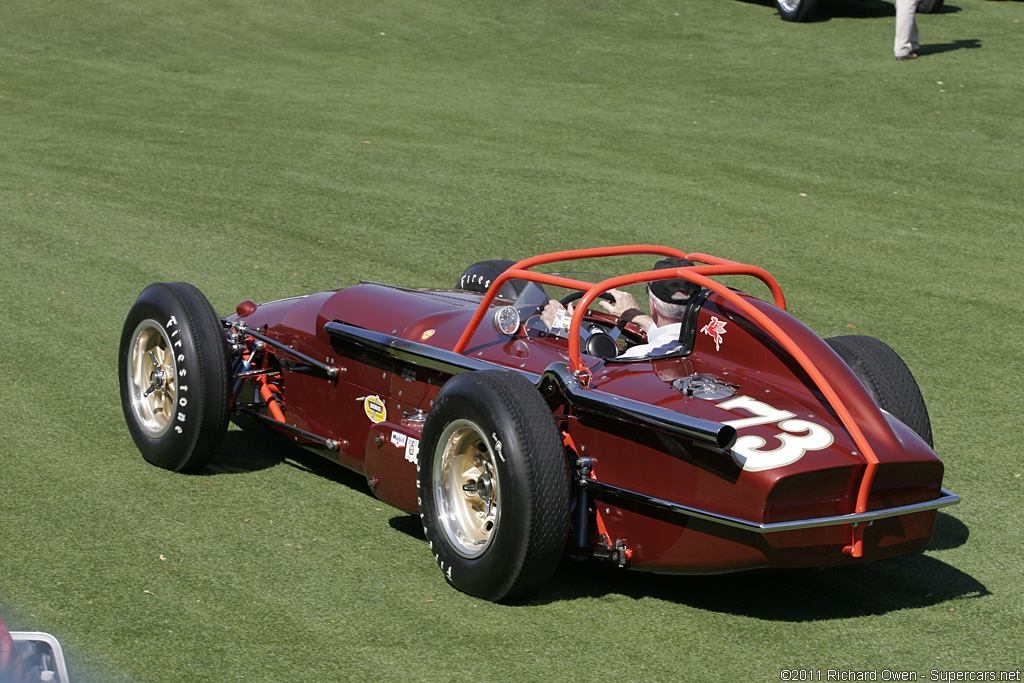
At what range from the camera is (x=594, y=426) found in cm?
430

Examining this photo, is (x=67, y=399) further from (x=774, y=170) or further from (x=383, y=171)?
(x=774, y=170)

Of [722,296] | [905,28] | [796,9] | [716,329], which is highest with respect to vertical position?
[796,9]

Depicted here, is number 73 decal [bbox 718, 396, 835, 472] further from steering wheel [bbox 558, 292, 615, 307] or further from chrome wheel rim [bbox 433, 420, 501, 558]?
steering wheel [bbox 558, 292, 615, 307]

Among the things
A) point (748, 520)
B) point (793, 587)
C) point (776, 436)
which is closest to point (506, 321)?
point (776, 436)

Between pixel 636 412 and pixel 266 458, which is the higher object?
pixel 636 412

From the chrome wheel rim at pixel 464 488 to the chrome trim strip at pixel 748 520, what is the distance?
1.41ft

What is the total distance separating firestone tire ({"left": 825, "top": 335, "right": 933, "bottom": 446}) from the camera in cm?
477

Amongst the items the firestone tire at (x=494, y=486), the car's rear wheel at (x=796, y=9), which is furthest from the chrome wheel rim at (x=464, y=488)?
the car's rear wheel at (x=796, y=9)

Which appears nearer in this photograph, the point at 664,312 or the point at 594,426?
the point at 594,426

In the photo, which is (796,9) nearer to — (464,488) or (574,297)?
(574,297)

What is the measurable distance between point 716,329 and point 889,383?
0.85 meters

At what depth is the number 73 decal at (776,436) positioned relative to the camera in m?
3.90

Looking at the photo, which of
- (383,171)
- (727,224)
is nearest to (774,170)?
(727,224)

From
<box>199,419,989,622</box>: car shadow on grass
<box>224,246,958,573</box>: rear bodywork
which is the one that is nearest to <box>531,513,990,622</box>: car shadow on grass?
<box>199,419,989,622</box>: car shadow on grass
